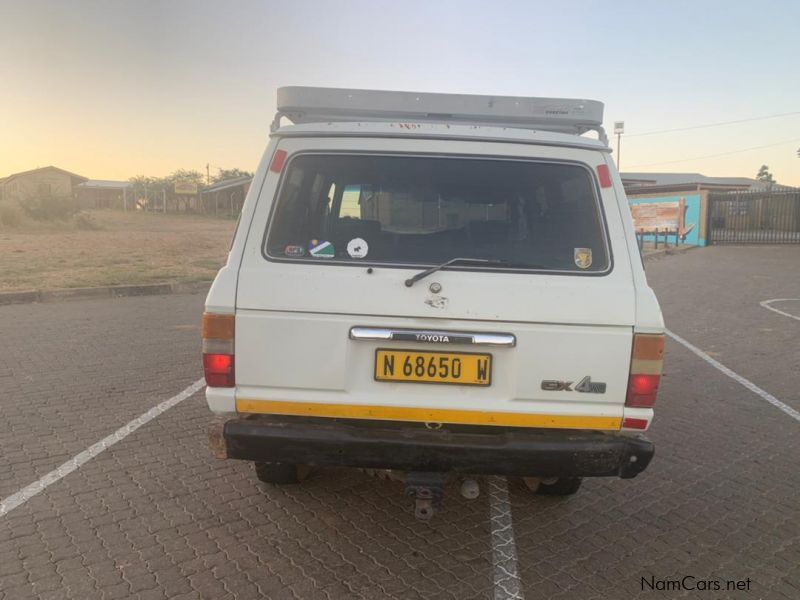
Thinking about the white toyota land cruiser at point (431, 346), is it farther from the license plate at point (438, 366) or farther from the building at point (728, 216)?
the building at point (728, 216)

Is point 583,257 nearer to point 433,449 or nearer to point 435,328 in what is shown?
point 435,328

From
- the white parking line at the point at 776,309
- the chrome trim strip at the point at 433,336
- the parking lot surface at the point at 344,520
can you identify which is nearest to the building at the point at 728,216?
the white parking line at the point at 776,309

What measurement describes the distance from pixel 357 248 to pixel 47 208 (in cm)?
3444

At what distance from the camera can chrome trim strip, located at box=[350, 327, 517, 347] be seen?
2691 mm

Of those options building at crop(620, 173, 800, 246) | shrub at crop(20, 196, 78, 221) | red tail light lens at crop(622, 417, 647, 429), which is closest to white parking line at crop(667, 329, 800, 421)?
red tail light lens at crop(622, 417, 647, 429)

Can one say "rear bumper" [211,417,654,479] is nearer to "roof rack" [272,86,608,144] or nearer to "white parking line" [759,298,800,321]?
"roof rack" [272,86,608,144]

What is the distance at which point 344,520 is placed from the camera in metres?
3.39

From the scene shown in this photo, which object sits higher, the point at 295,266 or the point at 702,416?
the point at 295,266

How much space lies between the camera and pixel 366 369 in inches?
108

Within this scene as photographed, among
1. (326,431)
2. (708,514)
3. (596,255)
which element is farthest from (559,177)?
(708,514)

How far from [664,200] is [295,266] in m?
28.6

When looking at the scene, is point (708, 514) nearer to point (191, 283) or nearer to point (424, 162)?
point (424, 162)

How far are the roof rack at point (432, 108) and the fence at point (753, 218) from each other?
81.7 feet

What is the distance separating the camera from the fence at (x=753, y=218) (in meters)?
24.9
